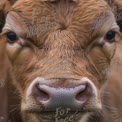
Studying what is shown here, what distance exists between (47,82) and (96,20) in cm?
112

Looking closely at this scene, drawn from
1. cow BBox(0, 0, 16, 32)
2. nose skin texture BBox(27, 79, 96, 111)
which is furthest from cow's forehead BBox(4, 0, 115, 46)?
nose skin texture BBox(27, 79, 96, 111)

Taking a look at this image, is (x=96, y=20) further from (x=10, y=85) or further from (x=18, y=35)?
(x=10, y=85)

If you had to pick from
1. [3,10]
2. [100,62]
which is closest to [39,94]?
[100,62]

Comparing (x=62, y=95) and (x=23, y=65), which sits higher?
(x=23, y=65)

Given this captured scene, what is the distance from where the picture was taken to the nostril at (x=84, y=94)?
21.6ft

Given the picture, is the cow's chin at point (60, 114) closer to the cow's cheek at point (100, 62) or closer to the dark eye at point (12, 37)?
the cow's cheek at point (100, 62)

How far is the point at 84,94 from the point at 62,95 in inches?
9.3

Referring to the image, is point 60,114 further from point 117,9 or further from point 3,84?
point 117,9

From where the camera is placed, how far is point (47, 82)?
6.55 m

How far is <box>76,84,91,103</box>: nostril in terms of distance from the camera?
259 inches

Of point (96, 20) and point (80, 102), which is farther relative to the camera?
point (96, 20)

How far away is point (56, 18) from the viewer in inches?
282

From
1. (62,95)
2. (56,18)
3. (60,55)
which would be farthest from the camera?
(56,18)

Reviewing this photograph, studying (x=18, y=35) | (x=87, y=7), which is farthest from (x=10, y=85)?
(x=87, y=7)
